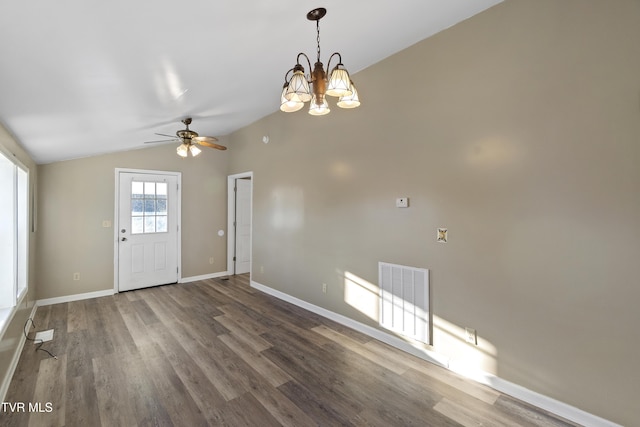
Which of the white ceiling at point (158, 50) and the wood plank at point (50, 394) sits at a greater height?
the white ceiling at point (158, 50)

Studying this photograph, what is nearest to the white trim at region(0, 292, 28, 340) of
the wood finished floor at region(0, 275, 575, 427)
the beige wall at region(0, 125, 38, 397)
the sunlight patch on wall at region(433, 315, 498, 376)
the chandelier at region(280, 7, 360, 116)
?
the beige wall at region(0, 125, 38, 397)

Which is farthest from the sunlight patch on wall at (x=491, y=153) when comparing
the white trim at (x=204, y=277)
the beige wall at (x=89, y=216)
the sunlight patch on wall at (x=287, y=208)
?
the white trim at (x=204, y=277)

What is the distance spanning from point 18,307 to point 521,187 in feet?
15.3

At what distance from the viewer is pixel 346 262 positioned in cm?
347

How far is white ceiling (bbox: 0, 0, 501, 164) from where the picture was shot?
4.86 ft

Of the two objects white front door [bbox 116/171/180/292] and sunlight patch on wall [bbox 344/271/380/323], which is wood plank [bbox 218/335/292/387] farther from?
white front door [bbox 116/171/180/292]

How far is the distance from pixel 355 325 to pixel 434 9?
3193mm

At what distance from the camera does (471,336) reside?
7.96 feet

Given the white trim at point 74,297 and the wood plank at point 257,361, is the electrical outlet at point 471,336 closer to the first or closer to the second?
the wood plank at point 257,361

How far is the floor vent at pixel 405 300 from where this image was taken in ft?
8.89

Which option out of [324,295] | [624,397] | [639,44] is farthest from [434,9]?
[324,295]

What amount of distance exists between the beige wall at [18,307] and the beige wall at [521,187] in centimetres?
313

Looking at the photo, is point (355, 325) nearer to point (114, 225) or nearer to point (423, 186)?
point (423, 186)

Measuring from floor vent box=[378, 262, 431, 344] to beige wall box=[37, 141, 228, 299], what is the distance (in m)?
4.10
